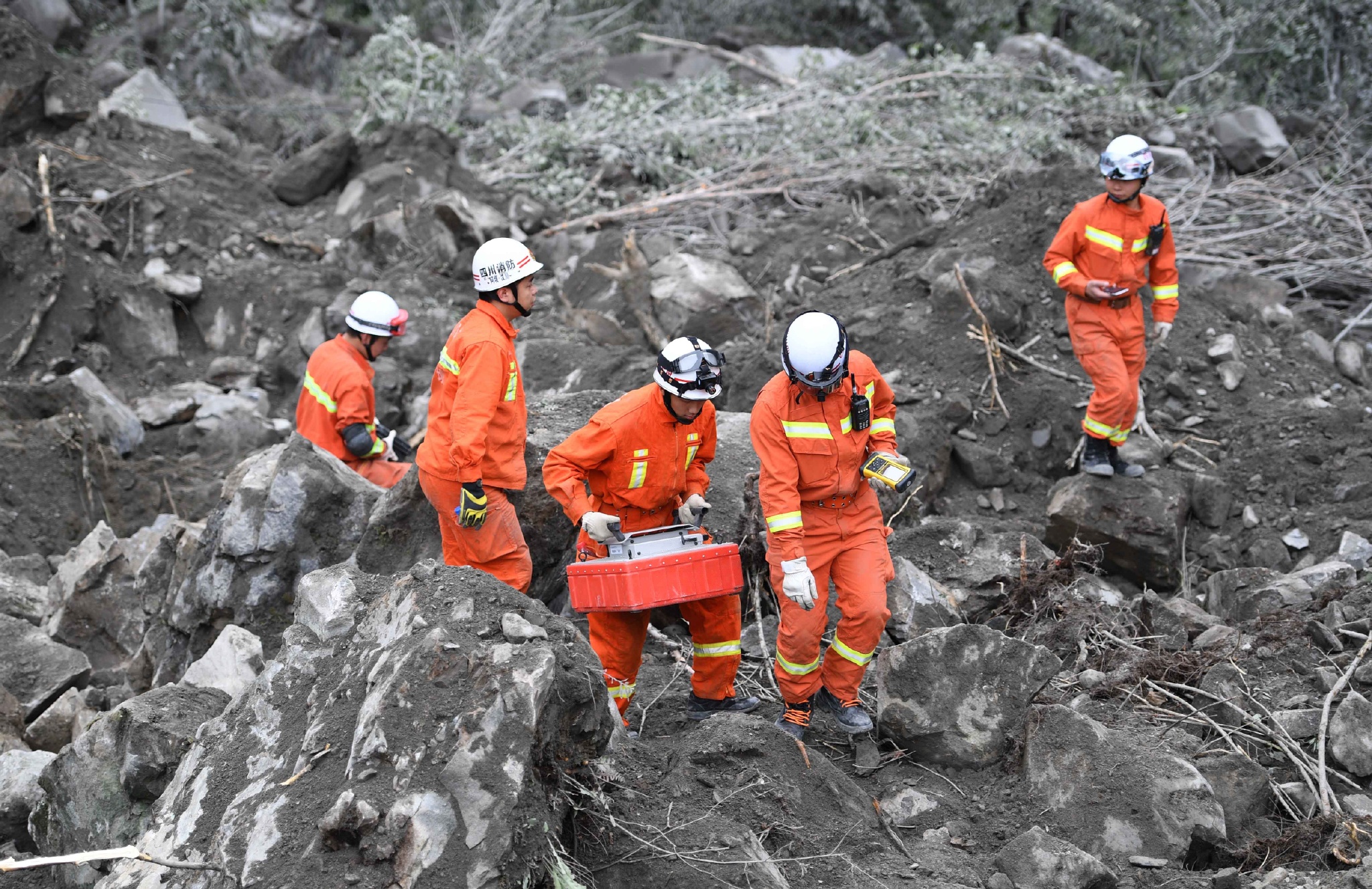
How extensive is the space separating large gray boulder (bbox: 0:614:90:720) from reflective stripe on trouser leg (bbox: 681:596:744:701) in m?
3.23

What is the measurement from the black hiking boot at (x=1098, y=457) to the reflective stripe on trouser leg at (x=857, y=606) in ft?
8.64

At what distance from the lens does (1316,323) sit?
8.77 m

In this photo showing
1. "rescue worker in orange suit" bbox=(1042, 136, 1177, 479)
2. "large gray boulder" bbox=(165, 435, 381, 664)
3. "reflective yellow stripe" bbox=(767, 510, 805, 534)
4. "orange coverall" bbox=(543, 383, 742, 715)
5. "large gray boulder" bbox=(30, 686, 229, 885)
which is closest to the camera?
"large gray boulder" bbox=(30, 686, 229, 885)

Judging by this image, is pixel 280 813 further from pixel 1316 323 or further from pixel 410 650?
pixel 1316 323

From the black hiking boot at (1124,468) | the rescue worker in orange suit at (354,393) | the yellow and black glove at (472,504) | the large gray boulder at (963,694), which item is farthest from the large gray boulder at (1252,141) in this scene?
the yellow and black glove at (472,504)

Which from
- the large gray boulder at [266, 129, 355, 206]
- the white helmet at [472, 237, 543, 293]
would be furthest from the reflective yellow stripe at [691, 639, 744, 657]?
the large gray boulder at [266, 129, 355, 206]

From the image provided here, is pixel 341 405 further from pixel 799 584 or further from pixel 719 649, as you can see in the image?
pixel 799 584

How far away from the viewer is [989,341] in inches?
301

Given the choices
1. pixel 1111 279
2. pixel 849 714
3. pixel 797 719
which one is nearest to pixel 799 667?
pixel 797 719

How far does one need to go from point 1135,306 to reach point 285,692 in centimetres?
487

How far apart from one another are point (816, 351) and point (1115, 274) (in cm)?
285

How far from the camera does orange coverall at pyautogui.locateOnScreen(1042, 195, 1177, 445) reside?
6223 mm

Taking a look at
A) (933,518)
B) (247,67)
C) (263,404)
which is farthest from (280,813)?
(247,67)

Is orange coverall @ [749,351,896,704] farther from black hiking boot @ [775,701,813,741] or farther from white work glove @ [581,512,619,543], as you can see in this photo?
white work glove @ [581,512,619,543]
